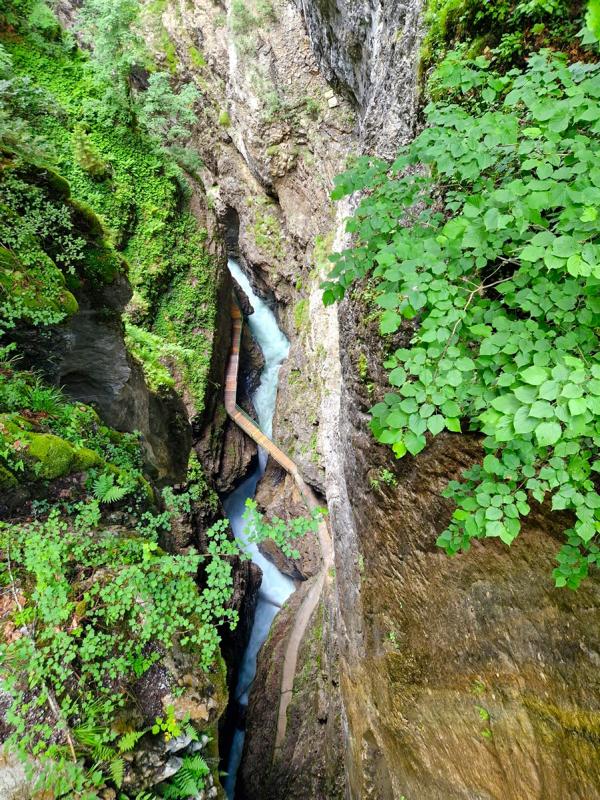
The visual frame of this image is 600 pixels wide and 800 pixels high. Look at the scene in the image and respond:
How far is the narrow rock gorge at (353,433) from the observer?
1720 millimetres

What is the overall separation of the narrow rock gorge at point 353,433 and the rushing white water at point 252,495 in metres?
0.52

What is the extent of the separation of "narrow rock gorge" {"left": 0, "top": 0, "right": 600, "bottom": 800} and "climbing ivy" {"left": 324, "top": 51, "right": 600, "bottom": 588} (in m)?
0.01

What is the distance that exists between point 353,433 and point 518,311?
2.83 metres

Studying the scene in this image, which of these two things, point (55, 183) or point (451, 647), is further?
point (55, 183)

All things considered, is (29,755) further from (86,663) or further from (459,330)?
(459,330)

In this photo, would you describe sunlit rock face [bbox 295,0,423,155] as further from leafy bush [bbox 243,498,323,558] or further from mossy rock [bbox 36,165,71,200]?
mossy rock [bbox 36,165,71,200]

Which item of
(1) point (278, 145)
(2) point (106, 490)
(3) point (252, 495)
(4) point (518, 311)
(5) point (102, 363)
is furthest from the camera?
(3) point (252, 495)

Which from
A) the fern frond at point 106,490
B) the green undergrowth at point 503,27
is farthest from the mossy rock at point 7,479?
the green undergrowth at point 503,27

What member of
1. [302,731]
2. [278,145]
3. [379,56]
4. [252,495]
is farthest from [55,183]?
[252,495]

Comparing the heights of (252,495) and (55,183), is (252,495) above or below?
below

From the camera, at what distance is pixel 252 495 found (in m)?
12.9

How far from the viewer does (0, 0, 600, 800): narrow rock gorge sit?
1720mm

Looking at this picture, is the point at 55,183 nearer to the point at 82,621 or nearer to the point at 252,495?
the point at 82,621

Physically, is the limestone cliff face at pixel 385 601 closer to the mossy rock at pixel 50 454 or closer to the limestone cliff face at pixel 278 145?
the limestone cliff face at pixel 278 145
